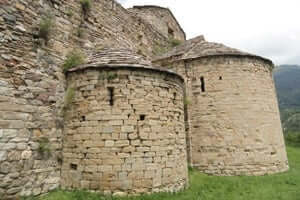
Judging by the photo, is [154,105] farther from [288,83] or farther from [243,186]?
[288,83]

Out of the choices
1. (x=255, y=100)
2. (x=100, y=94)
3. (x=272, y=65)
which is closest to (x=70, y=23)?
(x=100, y=94)

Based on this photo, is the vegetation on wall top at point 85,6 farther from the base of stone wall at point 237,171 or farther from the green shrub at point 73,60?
the base of stone wall at point 237,171

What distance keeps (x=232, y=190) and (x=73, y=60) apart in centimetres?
601

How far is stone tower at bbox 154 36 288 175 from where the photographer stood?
8.45m

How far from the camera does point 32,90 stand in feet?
18.8

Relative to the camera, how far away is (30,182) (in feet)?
17.7

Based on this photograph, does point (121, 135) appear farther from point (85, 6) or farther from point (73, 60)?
point (85, 6)

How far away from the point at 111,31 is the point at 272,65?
23.4 ft

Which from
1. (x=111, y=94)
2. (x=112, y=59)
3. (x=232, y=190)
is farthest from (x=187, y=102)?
(x=111, y=94)

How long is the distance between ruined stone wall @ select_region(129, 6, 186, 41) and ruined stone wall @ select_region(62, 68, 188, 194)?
1008 centimetres

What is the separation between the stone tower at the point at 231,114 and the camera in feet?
27.7

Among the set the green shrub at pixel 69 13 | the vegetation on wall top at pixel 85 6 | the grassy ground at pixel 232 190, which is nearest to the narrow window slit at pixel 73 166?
the grassy ground at pixel 232 190

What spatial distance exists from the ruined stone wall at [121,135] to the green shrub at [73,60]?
29 centimetres

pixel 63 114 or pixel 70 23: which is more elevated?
pixel 70 23
